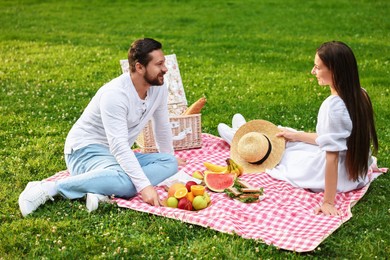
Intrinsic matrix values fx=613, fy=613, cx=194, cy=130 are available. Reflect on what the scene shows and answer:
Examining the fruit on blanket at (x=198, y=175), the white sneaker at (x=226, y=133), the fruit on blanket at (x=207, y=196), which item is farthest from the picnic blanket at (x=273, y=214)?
the white sneaker at (x=226, y=133)

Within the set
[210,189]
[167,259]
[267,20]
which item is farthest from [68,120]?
[267,20]

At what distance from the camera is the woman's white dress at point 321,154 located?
607 cm

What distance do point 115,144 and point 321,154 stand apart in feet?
7.49

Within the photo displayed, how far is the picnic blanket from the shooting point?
5.53 meters

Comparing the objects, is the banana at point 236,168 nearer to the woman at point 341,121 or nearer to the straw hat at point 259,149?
the straw hat at point 259,149

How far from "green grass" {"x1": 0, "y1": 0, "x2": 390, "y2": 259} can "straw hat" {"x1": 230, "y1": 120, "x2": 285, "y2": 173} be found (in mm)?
1225

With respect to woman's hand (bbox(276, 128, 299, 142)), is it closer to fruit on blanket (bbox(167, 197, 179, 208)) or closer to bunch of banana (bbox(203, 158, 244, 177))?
bunch of banana (bbox(203, 158, 244, 177))

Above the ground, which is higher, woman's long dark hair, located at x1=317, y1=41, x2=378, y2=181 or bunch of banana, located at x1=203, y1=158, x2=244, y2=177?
woman's long dark hair, located at x1=317, y1=41, x2=378, y2=181

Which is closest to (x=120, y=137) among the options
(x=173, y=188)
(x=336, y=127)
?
(x=173, y=188)

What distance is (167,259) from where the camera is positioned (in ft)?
16.8

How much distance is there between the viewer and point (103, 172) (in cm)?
627

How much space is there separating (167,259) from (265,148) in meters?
2.59

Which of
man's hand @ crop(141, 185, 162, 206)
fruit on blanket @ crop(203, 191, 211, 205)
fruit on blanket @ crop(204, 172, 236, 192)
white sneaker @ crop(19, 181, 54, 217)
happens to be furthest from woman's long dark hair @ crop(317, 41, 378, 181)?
white sneaker @ crop(19, 181, 54, 217)

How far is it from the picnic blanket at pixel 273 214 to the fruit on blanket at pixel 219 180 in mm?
104
